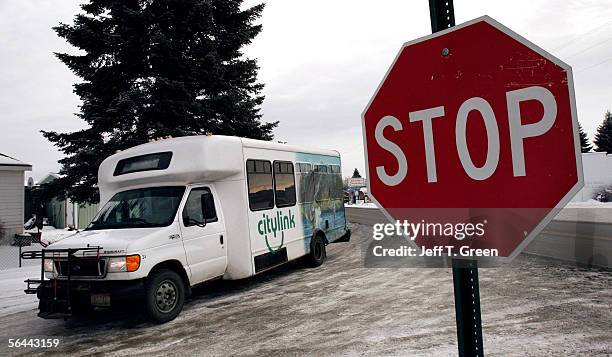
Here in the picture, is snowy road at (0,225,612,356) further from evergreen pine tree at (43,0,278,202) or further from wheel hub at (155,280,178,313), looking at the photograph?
evergreen pine tree at (43,0,278,202)

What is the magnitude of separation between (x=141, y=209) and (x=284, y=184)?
348 cm

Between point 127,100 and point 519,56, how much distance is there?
1443cm

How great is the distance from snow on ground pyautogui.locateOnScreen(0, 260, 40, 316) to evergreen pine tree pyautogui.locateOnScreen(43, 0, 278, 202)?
441 cm

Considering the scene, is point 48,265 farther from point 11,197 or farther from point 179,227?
point 11,197

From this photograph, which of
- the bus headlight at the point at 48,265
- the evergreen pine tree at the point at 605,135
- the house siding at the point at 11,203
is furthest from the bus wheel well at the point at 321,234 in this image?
the evergreen pine tree at the point at 605,135

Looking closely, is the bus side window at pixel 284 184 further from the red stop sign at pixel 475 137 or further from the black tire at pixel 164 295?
the red stop sign at pixel 475 137

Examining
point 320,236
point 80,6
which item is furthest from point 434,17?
point 80,6

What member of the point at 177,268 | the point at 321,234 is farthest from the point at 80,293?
the point at 321,234

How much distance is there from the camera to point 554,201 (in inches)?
53.2

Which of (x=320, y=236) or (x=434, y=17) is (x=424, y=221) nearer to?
(x=434, y=17)

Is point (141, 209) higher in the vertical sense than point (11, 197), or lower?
lower

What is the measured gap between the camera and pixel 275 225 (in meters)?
8.95

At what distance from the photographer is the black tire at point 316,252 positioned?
10352 millimetres

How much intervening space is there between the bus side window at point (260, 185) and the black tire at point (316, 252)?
6.71 feet
